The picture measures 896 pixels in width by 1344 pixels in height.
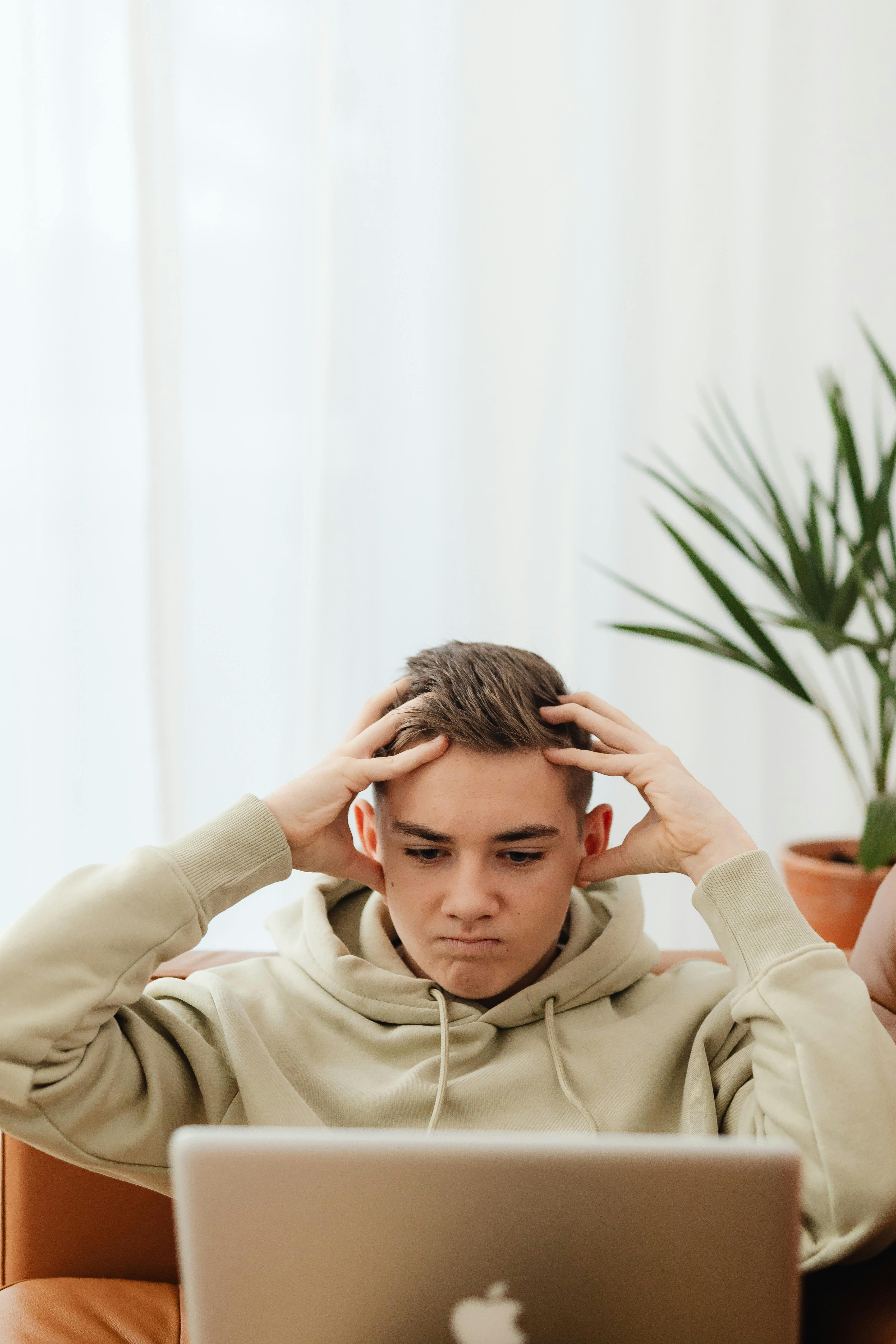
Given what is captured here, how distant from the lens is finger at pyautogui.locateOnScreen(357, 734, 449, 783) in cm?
115

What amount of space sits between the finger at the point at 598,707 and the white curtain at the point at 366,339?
126 cm

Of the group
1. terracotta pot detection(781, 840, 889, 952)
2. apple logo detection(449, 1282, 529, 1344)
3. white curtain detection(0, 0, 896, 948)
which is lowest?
terracotta pot detection(781, 840, 889, 952)

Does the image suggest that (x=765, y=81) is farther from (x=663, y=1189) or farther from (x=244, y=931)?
(x=663, y=1189)

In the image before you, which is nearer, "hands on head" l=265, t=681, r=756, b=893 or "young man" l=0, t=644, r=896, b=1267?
"young man" l=0, t=644, r=896, b=1267

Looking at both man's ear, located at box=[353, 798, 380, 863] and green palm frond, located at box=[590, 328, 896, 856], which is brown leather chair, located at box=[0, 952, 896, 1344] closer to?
man's ear, located at box=[353, 798, 380, 863]

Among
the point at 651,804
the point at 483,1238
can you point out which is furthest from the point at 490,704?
the point at 483,1238

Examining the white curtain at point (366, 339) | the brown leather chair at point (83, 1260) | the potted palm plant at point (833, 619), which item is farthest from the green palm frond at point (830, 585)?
the brown leather chair at point (83, 1260)

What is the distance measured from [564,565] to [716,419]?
1.59 ft

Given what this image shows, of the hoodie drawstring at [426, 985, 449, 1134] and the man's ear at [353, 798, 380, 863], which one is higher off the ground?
the man's ear at [353, 798, 380, 863]

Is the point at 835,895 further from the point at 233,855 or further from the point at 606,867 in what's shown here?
the point at 233,855

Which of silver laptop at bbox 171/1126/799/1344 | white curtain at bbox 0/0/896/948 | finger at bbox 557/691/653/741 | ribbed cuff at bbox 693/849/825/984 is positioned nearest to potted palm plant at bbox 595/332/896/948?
white curtain at bbox 0/0/896/948

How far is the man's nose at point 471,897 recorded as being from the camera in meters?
1.10

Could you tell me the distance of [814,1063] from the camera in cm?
96

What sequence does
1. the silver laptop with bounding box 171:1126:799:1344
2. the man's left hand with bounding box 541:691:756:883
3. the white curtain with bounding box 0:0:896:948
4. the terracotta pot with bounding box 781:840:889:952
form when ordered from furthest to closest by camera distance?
the white curtain with bounding box 0:0:896:948
the terracotta pot with bounding box 781:840:889:952
the man's left hand with bounding box 541:691:756:883
the silver laptop with bounding box 171:1126:799:1344
